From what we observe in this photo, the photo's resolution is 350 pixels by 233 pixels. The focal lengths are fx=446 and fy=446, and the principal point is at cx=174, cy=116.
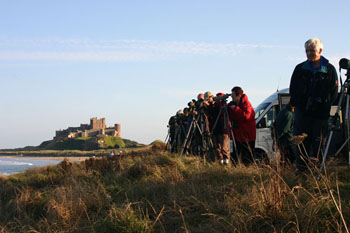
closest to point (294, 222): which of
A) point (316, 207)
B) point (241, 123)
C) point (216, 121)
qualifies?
point (316, 207)

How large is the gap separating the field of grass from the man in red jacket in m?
1.21

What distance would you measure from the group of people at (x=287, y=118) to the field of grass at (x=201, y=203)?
40 centimetres

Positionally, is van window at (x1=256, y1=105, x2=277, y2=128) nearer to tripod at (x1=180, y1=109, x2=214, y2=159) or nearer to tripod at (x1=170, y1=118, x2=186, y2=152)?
tripod at (x1=180, y1=109, x2=214, y2=159)

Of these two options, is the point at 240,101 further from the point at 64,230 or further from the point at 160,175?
the point at 64,230

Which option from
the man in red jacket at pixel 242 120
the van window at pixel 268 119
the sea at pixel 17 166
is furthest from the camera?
the sea at pixel 17 166

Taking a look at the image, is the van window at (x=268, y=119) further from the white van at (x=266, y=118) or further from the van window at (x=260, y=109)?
the van window at (x=260, y=109)

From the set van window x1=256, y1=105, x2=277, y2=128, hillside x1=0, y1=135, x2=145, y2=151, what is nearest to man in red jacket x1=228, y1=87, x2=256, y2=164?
van window x1=256, y1=105, x2=277, y2=128

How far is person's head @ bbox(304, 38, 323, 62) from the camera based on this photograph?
5836 mm

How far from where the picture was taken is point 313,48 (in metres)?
5.85

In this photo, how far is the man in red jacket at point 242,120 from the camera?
27.0 ft

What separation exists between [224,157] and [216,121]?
0.88m

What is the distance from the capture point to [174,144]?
14469mm

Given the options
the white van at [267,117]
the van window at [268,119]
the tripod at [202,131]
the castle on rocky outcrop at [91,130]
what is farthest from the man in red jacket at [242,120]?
the castle on rocky outcrop at [91,130]

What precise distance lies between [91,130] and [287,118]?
113m
